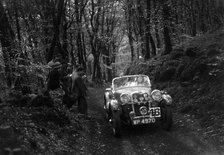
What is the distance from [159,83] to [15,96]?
8.66 meters

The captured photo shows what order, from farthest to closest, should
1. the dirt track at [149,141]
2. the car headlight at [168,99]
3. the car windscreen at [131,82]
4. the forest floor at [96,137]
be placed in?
1. the car windscreen at [131,82]
2. the car headlight at [168,99]
3. the dirt track at [149,141]
4. the forest floor at [96,137]

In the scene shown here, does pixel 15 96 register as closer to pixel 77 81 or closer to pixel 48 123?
pixel 48 123

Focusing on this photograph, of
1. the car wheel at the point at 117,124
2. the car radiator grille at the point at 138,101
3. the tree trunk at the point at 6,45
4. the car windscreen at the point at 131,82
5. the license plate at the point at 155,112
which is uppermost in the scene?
the tree trunk at the point at 6,45

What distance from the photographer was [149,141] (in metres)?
8.80

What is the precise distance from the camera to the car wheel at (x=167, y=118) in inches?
373

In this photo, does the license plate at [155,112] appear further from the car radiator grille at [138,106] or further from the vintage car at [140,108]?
the car radiator grille at [138,106]

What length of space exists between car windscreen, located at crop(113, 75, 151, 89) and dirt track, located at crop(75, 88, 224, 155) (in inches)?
67.0

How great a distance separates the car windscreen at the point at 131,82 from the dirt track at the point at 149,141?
170 centimetres

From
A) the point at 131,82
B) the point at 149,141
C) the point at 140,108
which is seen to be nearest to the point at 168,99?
the point at 140,108

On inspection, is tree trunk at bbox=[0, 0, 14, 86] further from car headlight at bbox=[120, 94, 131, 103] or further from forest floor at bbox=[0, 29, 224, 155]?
car headlight at bbox=[120, 94, 131, 103]

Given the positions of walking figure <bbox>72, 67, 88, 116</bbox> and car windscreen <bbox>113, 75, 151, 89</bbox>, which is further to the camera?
walking figure <bbox>72, 67, 88, 116</bbox>

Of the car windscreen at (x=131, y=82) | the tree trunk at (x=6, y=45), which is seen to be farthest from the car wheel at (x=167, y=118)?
the tree trunk at (x=6, y=45)

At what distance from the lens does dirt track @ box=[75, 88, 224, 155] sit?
778cm

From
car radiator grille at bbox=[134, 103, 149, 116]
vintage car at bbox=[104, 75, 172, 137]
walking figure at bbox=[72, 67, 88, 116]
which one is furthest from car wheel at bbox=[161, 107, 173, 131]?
walking figure at bbox=[72, 67, 88, 116]
